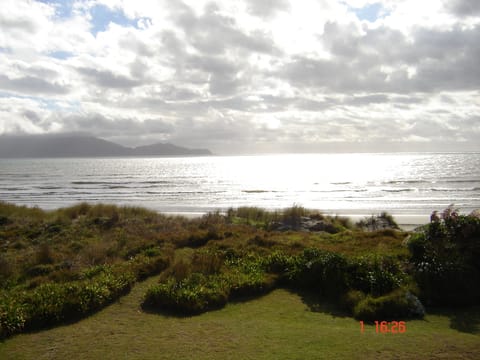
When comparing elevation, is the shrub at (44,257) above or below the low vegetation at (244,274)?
below

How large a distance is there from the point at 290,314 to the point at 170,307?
2350 mm

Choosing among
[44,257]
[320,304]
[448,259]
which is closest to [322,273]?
[320,304]

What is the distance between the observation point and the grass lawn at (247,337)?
5.66m

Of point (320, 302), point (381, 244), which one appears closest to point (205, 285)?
point (320, 302)

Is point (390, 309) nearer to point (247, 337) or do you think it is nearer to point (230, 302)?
point (247, 337)

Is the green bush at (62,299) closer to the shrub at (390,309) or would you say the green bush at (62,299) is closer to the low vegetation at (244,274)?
the low vegetation at (244,274)

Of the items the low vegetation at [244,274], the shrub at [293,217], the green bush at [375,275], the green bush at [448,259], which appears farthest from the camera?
the shrub at [293,217]

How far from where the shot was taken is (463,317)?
714 cm
